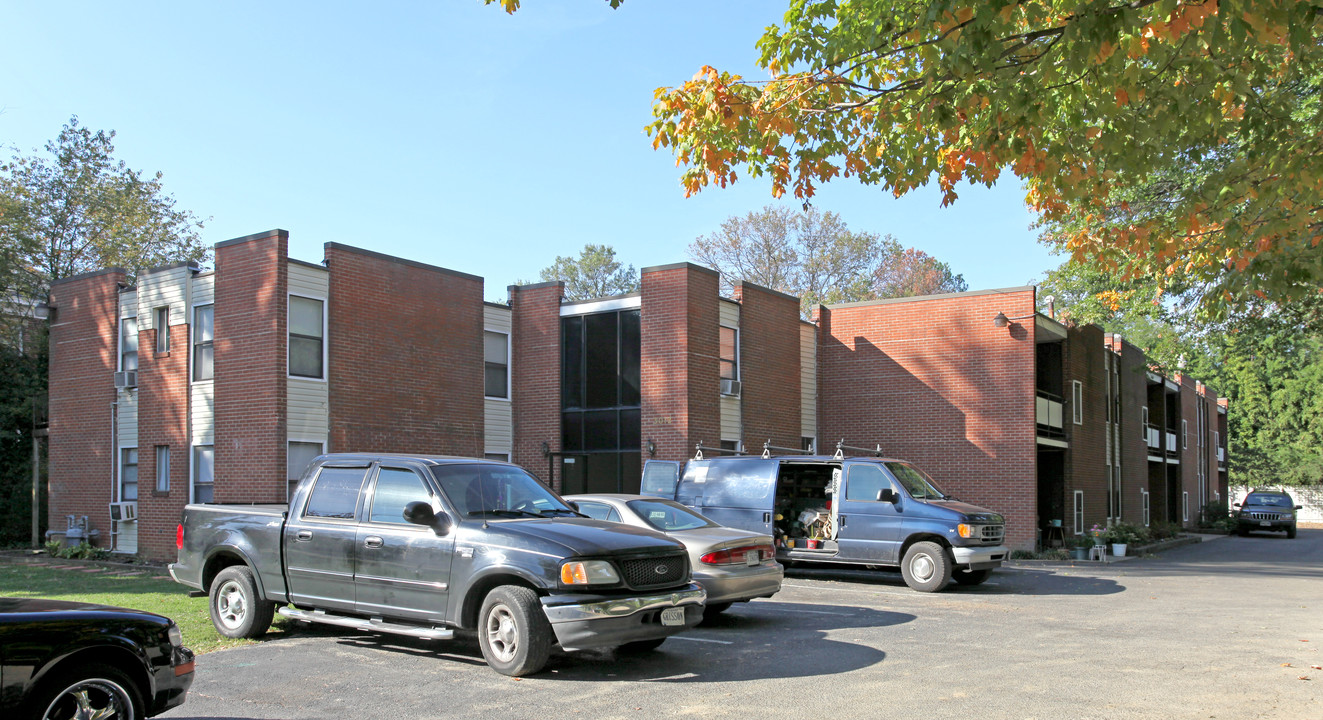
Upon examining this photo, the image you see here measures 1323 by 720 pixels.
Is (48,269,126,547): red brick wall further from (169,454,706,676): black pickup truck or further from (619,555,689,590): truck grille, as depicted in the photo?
(619,555,689,590): truck grille

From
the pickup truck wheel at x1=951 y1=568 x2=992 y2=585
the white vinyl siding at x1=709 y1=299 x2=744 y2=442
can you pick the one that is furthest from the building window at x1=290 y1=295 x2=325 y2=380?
the pickup truck wheel at x1=951 y1=568 x2=992 y2=585

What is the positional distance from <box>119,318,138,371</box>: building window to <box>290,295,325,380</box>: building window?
5.73 meters

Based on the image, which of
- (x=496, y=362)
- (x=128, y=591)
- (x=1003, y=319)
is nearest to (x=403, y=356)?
(x=496, y=362)

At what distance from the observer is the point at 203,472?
2014cm

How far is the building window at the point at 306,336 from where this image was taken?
18938 mm

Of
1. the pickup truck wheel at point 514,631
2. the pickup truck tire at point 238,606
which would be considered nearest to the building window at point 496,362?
the pickup truck tire at point 238,606

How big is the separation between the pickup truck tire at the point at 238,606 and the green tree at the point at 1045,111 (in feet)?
19.5

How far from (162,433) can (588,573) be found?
641 inches

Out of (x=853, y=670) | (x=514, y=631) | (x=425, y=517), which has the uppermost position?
(x=425, y=517)

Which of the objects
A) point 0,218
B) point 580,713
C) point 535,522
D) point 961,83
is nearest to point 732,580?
point 535,522

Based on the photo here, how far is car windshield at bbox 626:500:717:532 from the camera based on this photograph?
462 inches

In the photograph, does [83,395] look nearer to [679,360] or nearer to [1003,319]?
[679,360]

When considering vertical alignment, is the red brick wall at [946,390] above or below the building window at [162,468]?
above

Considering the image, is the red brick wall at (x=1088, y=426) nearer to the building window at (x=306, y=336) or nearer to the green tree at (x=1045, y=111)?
the green tree at (x=1045, y=111)
